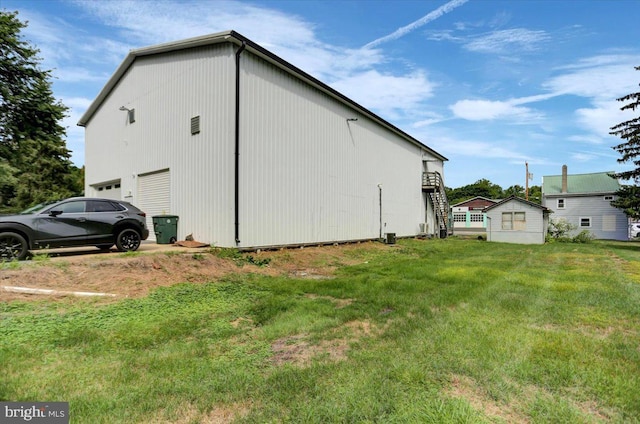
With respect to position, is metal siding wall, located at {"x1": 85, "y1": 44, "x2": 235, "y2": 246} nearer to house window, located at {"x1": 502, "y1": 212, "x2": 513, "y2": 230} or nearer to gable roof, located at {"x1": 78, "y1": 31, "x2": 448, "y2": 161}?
gable roof, located at {"x1": 78, "y1": 31, "x2": 448, "y2": 161}

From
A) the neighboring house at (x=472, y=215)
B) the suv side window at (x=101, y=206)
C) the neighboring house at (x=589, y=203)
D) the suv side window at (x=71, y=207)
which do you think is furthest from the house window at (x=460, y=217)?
the suv side window at (x=71, y=207)

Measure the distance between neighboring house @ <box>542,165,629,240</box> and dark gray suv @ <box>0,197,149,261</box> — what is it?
38.3 metres

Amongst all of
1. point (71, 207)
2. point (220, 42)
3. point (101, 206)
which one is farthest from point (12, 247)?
point (220, 42)

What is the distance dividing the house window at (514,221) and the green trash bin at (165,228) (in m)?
22.9

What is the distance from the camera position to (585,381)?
2789mm

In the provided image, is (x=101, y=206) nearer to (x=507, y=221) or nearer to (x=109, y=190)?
(x=109, y=190)

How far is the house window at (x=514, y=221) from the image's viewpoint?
76.2 ft

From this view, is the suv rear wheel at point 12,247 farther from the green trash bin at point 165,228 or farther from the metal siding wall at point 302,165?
the metal siding wall at point 302,165

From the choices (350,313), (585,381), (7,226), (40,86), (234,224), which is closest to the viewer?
(585,381)

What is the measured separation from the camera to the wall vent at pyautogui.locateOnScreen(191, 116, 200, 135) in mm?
11313

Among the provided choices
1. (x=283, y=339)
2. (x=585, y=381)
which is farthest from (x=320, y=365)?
(x=585, y=381)

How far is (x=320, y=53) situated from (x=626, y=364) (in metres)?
12.6

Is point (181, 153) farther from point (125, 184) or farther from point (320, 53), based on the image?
point (320, 53)

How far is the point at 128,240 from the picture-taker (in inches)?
358
